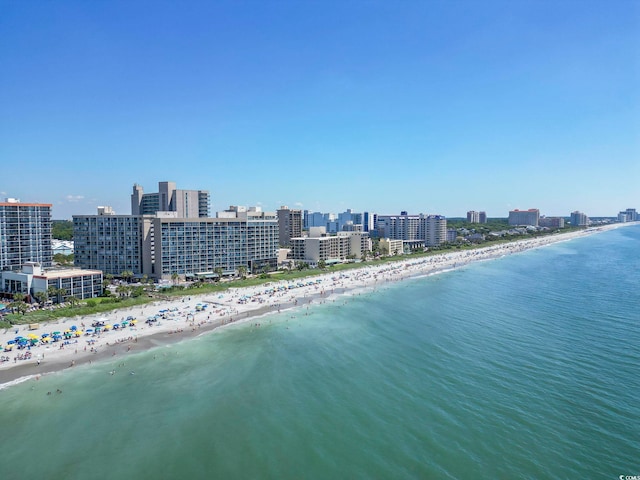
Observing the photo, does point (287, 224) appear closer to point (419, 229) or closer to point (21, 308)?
point (419, 229)

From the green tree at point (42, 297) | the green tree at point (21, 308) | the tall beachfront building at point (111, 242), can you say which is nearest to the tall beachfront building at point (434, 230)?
the tall beachfront building at point (111, 242)

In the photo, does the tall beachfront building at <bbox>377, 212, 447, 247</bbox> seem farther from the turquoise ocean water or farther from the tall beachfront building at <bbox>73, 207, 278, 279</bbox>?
the turquoise ocean water

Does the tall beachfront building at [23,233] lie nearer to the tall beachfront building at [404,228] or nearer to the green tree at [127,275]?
the green tree at [127,275]

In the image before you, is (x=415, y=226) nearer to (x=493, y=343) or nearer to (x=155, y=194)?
(x=155, y=194)

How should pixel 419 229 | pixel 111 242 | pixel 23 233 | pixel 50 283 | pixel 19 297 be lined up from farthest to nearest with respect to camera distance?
pixel 419 229 < pixel 111 242 < pixel 23 233 < pixel 50 283 < pixel 19 297

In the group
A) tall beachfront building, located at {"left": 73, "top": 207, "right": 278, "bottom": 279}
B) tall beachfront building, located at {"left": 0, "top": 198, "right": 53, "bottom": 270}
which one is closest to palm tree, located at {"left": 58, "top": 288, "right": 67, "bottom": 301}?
tall beachfront building, located at {"left": 73, "top": 207, "right": 278, "bottom": 279}

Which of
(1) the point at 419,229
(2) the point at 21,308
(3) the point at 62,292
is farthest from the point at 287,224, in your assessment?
(2) the point at 21,308
